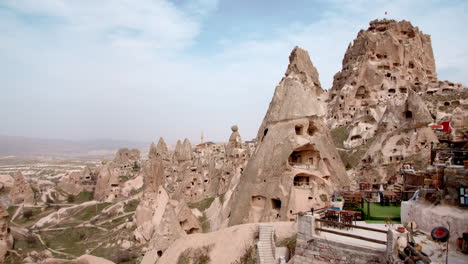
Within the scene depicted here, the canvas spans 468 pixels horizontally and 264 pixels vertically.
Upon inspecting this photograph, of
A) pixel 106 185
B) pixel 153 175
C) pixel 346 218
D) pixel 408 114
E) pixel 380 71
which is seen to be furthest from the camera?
pixel 106 185

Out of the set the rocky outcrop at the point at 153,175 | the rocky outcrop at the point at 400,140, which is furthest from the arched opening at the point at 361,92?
the rocky outcrop at the point at 153,175

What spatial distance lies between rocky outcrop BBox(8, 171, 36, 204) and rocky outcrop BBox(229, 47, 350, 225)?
1902 inches

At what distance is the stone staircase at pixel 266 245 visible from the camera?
14.9 meters

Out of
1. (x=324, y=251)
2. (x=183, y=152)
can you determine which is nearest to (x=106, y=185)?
(x=183, y=152)

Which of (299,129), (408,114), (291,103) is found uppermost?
(408,114)

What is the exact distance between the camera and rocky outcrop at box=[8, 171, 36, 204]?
5553cm

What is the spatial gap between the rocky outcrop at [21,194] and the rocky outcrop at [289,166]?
48307 millimetres

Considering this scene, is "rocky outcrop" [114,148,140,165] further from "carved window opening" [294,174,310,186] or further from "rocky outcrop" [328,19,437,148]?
"carved window opening" [294,174,310,186]

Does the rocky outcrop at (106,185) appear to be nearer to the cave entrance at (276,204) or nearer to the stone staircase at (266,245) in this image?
the cave entrance at (276,204)

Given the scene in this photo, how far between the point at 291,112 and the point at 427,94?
35.2 meters

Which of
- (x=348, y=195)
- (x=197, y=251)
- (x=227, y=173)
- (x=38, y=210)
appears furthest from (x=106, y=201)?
(x=348, y=195)

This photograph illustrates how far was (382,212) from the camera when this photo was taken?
1584 cm

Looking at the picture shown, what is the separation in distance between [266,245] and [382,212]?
5.79 metres

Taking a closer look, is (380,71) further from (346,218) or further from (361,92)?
(346,218)
